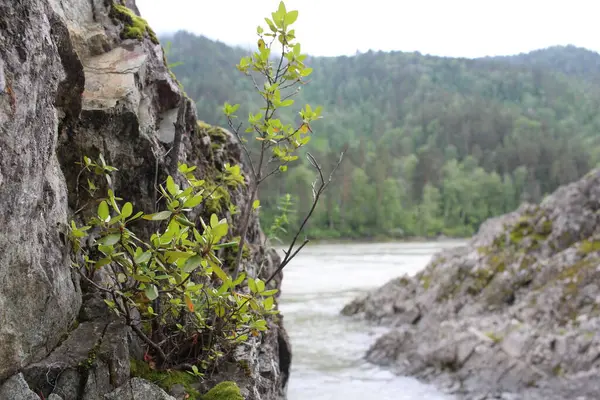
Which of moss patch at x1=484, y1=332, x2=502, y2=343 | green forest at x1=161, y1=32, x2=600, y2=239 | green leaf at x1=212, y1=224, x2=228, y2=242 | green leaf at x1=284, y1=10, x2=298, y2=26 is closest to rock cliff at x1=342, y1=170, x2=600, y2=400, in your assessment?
moss patch at x1=484, y1=332, x2=502, y2=343

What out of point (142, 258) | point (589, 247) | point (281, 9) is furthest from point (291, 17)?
point (589, 247)

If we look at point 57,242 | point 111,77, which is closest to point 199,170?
point 111,77

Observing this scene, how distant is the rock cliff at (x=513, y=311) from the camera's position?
1072cm

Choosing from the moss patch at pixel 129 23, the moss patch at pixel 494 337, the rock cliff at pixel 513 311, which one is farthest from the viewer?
the moss patch at pixel 494 337

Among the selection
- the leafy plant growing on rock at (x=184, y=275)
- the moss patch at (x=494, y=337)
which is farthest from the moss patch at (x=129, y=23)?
the moss patch at (x=494, y=337)

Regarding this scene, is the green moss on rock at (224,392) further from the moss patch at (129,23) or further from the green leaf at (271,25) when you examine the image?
the moss patch at (129,23)

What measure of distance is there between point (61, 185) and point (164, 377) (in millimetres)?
1416

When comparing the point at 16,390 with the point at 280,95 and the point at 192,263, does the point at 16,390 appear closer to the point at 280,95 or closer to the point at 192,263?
the point at 192,263

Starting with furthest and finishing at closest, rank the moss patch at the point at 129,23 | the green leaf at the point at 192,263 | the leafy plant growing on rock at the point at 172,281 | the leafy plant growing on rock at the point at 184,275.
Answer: the moss patch at the point at 129,23, the leafy plant growing on rock at the point at 184,275, the leafy plant growing on rock at the point at 172,281, the green leaf at the point at 192,263

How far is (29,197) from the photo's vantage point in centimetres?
271

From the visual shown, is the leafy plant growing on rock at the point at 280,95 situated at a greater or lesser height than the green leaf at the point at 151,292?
greater

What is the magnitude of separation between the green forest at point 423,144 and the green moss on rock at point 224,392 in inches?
1921

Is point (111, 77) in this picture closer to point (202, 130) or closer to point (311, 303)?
point (202, 130)

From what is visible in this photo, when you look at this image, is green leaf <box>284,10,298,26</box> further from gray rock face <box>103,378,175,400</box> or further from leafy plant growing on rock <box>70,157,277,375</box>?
gray rock face <box>103,378,175,400</box>
